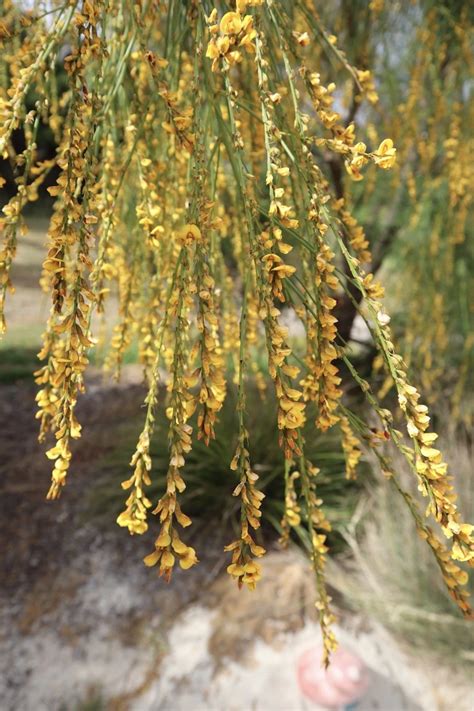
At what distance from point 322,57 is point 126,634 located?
8.00 ft

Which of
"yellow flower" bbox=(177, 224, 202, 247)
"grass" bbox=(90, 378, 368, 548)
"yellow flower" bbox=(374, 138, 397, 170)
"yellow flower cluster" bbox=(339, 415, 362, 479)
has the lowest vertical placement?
"grass" bbox=(90, 378, 368, 548)

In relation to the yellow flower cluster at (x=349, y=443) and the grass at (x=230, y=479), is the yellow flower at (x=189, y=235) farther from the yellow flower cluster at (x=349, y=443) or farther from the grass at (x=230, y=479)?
the grass at (x=230, y=479)

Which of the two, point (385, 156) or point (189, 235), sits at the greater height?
point (385, 156)

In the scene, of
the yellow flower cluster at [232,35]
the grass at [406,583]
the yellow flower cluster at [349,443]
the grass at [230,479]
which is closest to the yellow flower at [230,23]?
the yellow flower cluster at [232,35]

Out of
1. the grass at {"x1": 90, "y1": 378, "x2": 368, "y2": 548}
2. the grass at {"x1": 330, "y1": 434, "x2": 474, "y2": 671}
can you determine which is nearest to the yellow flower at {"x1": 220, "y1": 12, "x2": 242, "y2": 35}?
the grass at {"x1": 330, "y1": 434, "x2": 474, "y2": 671}

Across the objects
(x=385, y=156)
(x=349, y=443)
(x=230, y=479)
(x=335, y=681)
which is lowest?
(x=230, y=479)

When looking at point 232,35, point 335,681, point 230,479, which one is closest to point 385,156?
point 232,35

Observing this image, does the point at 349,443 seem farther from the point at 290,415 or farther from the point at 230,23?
the point at 230,23

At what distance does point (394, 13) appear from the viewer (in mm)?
2281

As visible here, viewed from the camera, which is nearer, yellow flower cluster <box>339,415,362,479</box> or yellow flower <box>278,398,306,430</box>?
yellow flower <box>278,398,306,430</box>

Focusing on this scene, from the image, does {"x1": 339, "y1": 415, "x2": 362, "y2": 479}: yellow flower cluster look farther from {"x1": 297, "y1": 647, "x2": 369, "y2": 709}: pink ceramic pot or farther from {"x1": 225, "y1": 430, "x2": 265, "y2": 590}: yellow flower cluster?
{"x1": 297, "y1": 647, "x2": 369, "y2": 709}: pink ceramic pot

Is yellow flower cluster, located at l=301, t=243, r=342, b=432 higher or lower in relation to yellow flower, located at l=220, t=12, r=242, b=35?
lower

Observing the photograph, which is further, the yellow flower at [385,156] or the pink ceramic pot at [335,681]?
the pink ceramic pot at [335,681]

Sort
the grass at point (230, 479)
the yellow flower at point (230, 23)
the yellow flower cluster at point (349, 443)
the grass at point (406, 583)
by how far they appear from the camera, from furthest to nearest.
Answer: the grass at point (230, 479), the grass at point (406, 583), the yellow flower cluster at point (349, 443), the yellow flower at point (230, 23)
